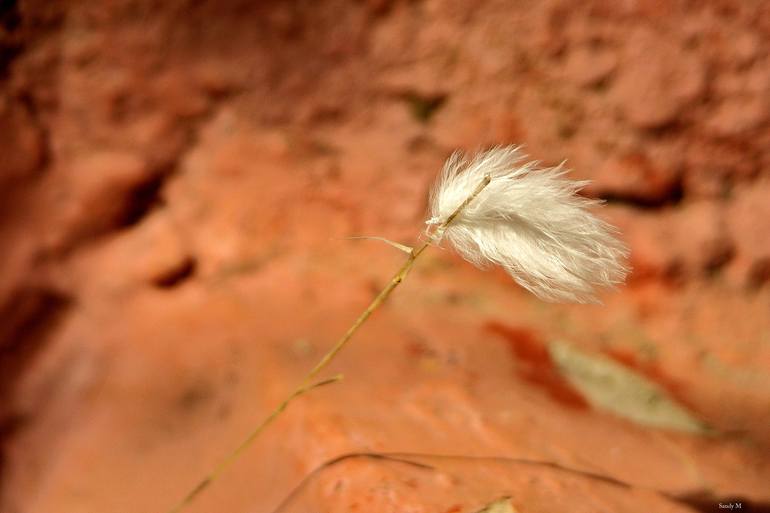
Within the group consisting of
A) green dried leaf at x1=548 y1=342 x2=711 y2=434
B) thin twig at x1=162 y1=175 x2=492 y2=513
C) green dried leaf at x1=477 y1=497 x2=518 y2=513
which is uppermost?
thin twig at x1=162 y1=175 x2=492 y2=513

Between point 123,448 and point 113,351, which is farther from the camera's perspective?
point 113,351

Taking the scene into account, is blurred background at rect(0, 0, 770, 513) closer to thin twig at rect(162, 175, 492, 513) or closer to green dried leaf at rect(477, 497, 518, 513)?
thin twig at rect(162, 175, 492, 513)

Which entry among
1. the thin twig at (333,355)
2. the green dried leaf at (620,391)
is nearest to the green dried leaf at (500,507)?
the thin twig at (333,355)

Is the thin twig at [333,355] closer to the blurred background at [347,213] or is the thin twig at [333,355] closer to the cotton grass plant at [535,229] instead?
the cotton grass plant at [535,229]

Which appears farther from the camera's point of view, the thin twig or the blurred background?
the blurred background

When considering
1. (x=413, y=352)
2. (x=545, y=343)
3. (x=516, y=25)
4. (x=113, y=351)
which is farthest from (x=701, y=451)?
(x=113, y=351)

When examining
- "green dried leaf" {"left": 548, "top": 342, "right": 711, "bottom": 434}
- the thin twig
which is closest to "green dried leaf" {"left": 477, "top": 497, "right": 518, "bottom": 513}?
the thin twig

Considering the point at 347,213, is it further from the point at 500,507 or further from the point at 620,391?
the point at 500,507

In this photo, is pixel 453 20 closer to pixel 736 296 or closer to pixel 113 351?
pixel 736 296
